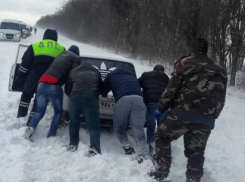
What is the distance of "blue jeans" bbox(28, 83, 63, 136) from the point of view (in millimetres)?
6168

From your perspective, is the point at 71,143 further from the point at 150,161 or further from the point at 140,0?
the point at 140,0

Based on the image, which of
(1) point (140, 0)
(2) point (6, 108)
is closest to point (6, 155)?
(2) point (6, 108)

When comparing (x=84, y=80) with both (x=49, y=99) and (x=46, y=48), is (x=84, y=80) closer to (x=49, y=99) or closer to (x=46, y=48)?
(x=49, y=99)

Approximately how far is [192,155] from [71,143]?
1.94 m

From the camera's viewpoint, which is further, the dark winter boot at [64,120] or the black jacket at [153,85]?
the dark winter boot at [64,120]

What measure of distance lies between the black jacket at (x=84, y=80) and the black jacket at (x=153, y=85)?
0.89 metres

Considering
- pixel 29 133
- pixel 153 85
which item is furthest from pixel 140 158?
pixel 29 133

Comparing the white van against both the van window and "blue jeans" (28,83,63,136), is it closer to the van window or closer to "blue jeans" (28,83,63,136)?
the van window

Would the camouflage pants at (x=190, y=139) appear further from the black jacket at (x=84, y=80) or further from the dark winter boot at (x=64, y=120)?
the dark winter boot at (x=64, y=120)

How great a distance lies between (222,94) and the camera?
4965 mm

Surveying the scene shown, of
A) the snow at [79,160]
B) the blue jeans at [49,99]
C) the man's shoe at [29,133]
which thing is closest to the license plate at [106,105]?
the snow at [79,160]

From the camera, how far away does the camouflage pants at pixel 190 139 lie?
4938 mm

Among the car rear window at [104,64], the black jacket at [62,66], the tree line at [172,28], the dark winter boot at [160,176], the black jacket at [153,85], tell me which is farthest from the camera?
the tree line at [172,28]

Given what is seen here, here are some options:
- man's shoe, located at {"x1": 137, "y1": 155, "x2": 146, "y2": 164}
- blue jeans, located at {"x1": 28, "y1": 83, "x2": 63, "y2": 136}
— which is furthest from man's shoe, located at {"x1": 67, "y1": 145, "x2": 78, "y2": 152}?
man's shoe, located at {"x1": 137, "y1": 155, "x2": 146, "y2": 164}
